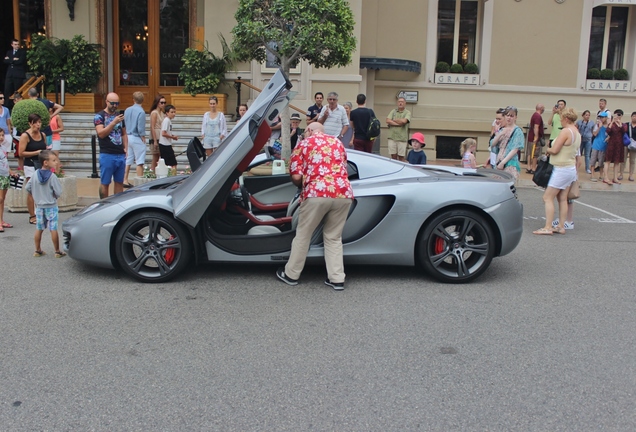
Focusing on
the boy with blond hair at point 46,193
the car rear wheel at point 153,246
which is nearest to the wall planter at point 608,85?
the car rear wheel at point 153,246

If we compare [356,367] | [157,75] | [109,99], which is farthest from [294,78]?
[356,367]

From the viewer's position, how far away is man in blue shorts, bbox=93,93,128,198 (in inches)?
341

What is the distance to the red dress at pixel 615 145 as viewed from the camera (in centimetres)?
1423

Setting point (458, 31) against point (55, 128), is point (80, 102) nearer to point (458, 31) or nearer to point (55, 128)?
point (55, 128)

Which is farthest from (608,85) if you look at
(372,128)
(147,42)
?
(147,42)

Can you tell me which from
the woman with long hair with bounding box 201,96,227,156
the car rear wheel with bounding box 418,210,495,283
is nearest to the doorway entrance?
the woman with long hair with bounding box 201,96,227,156

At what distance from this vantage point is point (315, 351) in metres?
4.32

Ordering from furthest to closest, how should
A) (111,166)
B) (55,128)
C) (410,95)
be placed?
(410,95) → (55,128) → (111,166)

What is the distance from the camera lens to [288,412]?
3.48 meters

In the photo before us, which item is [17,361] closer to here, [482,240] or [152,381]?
[152,381]

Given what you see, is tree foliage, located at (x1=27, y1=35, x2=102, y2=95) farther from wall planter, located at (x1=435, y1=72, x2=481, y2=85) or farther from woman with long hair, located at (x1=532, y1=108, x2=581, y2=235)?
woman with long hair, located at (x1=532, y1=108, x2=581, y2=235)

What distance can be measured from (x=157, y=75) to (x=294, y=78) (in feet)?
12.4

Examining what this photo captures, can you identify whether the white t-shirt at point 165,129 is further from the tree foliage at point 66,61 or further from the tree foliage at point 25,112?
the tree foliage at point 66,61

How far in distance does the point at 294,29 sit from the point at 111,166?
4.27 m
